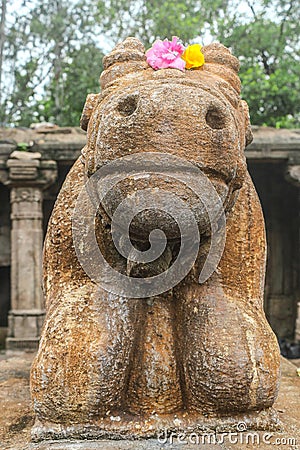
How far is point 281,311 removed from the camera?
6.43 m

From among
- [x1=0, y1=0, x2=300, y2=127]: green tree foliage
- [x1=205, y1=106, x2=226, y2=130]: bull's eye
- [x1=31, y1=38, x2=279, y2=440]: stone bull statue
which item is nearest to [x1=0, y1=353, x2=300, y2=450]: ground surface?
[x1=31, y1=38, x2=279, y2=440]: stone bull statue

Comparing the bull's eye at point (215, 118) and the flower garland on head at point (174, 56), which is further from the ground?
the flower garland on head at point (174, 56)

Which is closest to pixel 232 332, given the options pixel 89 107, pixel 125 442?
pixel 125 442

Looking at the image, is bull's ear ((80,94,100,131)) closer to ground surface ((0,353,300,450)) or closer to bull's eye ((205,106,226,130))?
bull's eye ((205,106,226,130))

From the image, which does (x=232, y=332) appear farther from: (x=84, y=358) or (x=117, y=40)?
(x=117, y=40)

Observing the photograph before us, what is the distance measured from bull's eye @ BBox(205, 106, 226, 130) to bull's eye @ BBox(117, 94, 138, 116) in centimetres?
19

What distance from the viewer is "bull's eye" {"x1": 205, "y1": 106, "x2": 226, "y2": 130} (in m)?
1.41

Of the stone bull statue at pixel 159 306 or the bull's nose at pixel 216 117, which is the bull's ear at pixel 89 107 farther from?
the bull's nose at pixel 216 117

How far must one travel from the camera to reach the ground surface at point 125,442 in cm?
147

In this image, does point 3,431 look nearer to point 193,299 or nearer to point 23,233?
point 193,299

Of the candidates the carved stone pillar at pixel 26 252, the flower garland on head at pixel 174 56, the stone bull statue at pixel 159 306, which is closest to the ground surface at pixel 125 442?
the stone bull statue at pixel 159 306

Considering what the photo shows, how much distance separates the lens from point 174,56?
1586 mm

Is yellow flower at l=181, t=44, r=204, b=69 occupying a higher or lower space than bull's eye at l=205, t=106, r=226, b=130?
higher

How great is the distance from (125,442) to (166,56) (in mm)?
1064
